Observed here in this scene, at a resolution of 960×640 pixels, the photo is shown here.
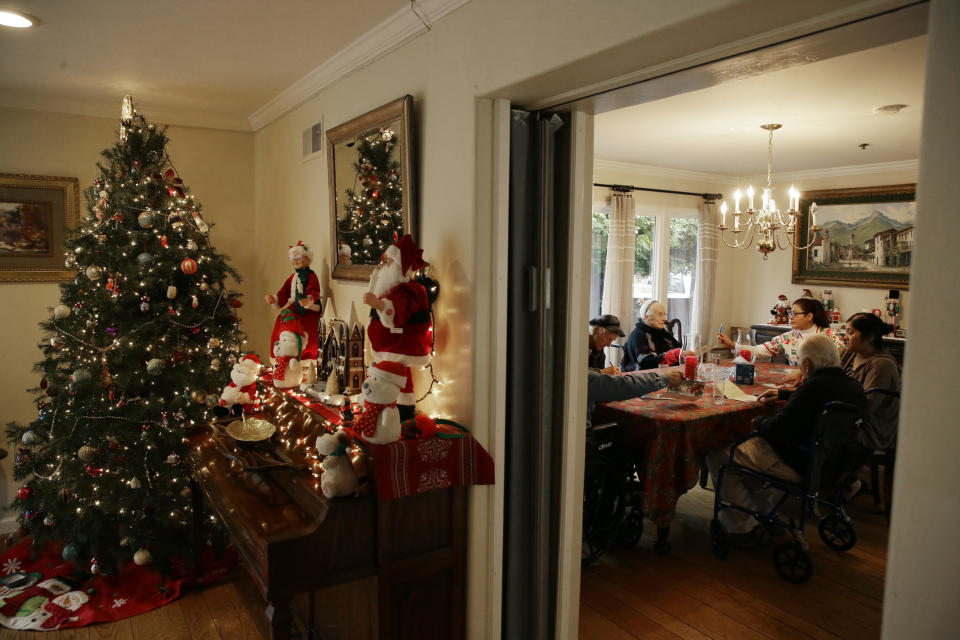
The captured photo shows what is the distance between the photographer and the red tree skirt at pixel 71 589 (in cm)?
274

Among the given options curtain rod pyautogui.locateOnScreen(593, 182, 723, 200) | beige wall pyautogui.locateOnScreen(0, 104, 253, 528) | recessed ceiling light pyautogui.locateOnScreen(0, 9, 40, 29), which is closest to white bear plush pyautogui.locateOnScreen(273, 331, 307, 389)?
recessed ceiling light pyautogui.locateOnScreen(0, 9, 40, 29)

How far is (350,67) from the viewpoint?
271cm

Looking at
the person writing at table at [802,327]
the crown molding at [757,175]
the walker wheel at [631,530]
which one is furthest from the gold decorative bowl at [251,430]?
the crown molding at [757,175]

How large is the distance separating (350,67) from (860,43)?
2053mm

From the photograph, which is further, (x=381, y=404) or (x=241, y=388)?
(x=241, y=388)

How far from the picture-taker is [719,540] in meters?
3.25

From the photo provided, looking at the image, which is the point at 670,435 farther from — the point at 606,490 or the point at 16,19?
the point at 16,19

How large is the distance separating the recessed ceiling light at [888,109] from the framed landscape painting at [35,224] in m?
4.99

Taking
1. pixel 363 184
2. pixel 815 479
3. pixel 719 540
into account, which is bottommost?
pixel 719 540

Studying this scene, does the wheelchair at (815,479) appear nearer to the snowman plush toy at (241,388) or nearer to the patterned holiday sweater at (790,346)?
the patterned holiday sweater at (790,346)

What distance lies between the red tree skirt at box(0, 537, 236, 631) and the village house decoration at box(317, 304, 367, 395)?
1.32 meters

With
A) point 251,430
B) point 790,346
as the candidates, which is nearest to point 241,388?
point 251,430

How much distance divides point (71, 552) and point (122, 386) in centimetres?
87

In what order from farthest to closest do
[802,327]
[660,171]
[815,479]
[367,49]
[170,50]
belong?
[660,171] → [802,327] → [815,479] → [170,50] → [367,49]
